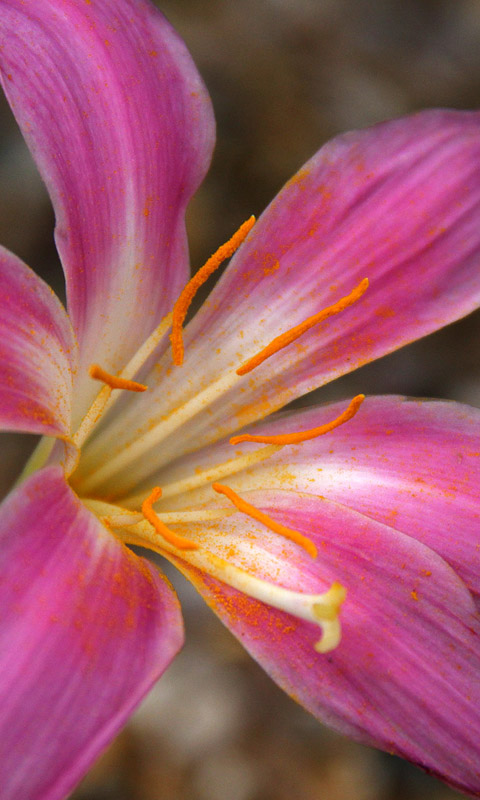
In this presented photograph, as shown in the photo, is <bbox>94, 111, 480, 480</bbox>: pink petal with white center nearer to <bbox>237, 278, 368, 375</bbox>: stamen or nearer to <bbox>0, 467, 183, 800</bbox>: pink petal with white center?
<bbox>237, 278, 368, 375</bbox>: stamen

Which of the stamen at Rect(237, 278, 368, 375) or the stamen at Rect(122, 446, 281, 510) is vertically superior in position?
the stamen at Rect(237, 278, 368, 375)

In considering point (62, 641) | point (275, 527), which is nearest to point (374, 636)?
point (275, 527)

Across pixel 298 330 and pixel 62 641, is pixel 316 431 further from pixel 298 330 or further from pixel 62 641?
pixel 62 641

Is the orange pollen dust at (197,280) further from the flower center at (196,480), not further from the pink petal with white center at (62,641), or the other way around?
the pink petal with white center at (62,641)

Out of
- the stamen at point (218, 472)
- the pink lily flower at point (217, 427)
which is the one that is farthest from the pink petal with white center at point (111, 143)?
the stamen at point (218, 472)

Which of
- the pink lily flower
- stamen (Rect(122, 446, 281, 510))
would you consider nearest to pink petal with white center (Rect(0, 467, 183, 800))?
the pink lily flower

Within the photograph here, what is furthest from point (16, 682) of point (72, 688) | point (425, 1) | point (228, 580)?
point (425, 1)
